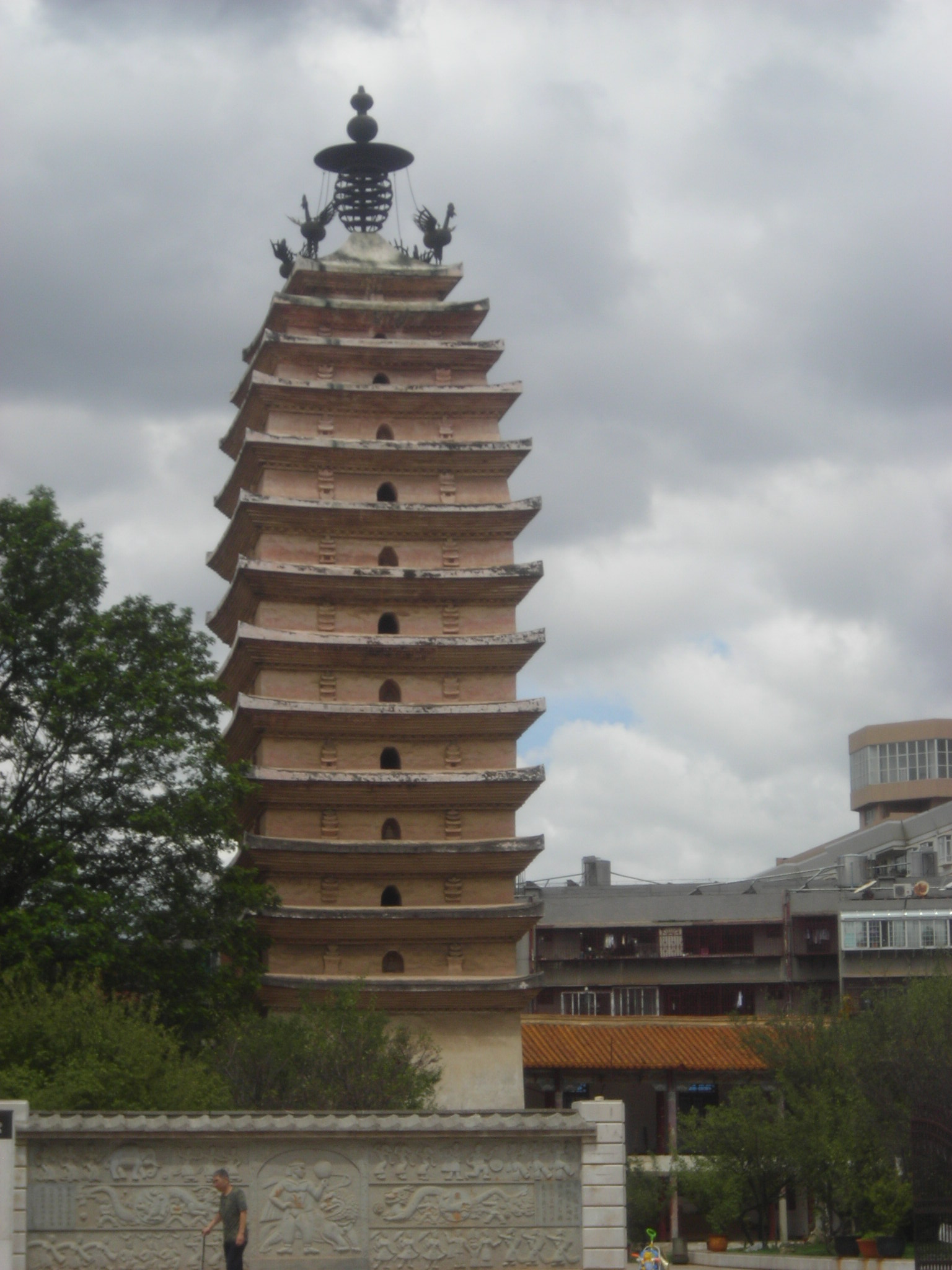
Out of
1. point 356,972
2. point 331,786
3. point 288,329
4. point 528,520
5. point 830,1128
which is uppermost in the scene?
point 288,329

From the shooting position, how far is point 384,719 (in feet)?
162

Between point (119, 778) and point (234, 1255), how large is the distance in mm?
19693

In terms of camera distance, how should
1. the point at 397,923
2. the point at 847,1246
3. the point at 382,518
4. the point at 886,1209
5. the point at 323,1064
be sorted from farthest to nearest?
the point at 382,518 < the point at 397,923 < the point at 323,1064 < the point at 886,1209 < the point at 847,1246

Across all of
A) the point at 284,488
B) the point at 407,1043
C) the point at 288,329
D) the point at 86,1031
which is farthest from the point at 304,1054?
the point at 288,329

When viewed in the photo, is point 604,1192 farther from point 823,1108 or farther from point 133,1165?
point 823,1108

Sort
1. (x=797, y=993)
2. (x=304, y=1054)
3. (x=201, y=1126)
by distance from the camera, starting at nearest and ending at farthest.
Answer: (x=201, y=1126) < (x=304, y=1054) < (x=797, y=993)

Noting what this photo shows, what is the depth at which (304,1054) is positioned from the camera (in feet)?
132

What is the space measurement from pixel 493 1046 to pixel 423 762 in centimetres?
712

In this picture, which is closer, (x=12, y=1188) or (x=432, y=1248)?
(x=12, y=1188)

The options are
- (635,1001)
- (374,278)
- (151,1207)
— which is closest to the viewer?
(151,1207)

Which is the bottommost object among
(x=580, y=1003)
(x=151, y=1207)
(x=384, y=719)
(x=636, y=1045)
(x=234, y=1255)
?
(x=234, y=1255)

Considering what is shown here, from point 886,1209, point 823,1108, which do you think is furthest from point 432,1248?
point 823,1108

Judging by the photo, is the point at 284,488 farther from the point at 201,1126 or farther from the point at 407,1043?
the point at 201,1126

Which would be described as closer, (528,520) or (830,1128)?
(830,1128)
